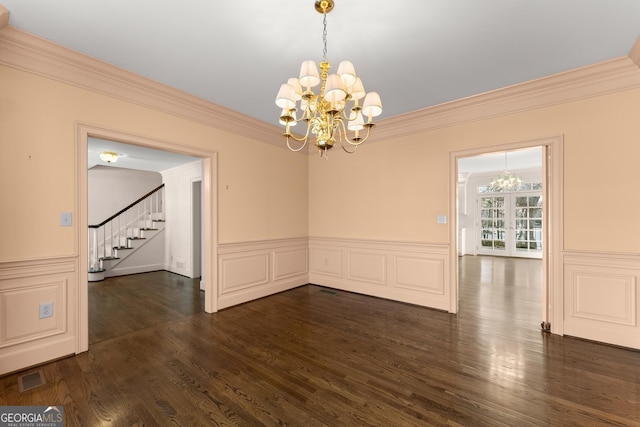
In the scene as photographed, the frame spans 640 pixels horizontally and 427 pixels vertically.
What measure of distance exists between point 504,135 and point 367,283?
292 cm

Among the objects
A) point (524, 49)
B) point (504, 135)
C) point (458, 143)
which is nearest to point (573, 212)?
point (504, 135)

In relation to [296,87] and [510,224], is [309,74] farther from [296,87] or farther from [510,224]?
[510,224]

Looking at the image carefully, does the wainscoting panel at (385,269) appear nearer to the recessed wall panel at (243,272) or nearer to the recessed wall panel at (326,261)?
the recessed wall panel at (326,261)

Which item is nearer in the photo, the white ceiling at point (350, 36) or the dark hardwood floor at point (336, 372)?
the dark hardwood floor at point (336, 372)

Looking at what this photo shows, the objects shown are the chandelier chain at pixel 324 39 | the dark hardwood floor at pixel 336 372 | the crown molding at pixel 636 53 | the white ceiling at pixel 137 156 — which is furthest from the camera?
the white ceiling at pixel 137 156

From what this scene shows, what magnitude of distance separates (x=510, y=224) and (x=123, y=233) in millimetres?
11261

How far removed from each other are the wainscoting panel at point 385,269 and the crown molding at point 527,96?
1.80 meters

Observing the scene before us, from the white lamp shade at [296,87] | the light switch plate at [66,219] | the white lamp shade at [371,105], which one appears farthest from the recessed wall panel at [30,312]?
the white lamp shade at [371,105]

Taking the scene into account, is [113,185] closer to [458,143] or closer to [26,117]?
[26,117]

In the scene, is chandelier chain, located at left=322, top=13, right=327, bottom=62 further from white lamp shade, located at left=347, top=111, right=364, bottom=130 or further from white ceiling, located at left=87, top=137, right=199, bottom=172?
white ceiling, located at left=87, top=137, right=199, bottom=172

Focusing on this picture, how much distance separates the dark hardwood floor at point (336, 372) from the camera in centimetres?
195

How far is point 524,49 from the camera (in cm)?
266

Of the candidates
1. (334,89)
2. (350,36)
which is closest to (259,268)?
(334,89)

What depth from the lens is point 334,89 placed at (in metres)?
1.98
